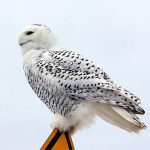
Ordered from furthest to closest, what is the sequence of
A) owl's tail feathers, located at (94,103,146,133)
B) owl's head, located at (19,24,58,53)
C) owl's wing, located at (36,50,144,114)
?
owl's head, located at (19,24,58,53)
owl's wing, located at (36,50,144,114)
owl's tail feathers, located at (94,103,146,133)

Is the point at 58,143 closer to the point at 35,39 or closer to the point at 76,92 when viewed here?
the point at 76,92

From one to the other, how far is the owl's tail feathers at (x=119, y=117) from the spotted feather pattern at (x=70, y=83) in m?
0.06

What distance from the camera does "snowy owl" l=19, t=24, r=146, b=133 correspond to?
16.4 feet

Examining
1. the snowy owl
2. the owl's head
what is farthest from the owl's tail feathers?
the owl's head

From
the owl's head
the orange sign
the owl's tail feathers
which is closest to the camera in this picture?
the orange sign

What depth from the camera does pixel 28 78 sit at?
208 inches

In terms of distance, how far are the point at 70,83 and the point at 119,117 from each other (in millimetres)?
595

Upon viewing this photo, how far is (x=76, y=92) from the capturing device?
5059mm

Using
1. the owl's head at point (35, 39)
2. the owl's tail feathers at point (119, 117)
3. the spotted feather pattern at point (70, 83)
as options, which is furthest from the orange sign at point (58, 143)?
the owl's head at point (35, 39)

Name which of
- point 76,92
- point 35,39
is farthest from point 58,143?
point 35,39

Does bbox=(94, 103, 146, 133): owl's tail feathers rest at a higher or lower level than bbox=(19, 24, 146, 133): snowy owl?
lower

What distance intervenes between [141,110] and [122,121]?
0.73ft

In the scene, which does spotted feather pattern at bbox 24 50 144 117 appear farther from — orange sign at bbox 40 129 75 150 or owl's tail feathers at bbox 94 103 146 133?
orange sign at bbox 40 129 75 150

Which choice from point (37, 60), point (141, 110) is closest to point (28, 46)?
point (37, 60)
